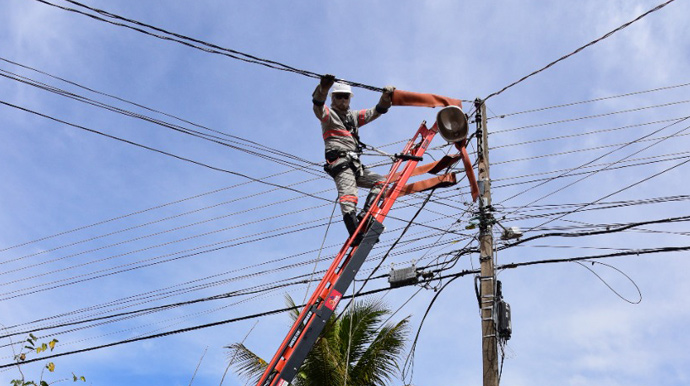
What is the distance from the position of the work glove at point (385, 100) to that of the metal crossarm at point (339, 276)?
519mm

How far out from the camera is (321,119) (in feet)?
30.0

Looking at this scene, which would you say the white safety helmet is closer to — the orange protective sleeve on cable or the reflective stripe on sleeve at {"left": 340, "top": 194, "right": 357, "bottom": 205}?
the orange protective sleeve on cable

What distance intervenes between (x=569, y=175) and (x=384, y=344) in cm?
422

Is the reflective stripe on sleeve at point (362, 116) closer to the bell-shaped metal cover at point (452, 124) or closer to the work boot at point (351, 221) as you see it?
the bell-shaped metal cover at point (452, 124)

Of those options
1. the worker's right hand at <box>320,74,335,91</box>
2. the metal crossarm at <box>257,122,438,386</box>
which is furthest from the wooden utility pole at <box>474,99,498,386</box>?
the worker's right hand at <box>320,74,335,91</box>

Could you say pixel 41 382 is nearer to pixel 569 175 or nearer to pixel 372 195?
pixel 372 195

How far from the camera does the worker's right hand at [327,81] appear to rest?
826cm

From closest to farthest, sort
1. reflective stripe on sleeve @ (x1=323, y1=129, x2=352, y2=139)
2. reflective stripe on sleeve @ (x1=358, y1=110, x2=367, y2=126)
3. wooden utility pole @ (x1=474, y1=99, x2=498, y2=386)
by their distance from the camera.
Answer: reflective stripe on sleeve @ (x1=323, y1=129, x2=352, y2=139) < reflective stripe on sleeve @ (x1=358, y1=110, x2=367, y2=126) < wooden utility pole @ (x1=474, y1=99, x2=498, y2=386)

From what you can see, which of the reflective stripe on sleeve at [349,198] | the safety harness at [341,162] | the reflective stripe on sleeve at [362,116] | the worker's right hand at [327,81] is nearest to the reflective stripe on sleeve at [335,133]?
the safety harness at [341,162]

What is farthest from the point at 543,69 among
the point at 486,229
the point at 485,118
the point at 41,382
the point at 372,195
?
the point at 41,382

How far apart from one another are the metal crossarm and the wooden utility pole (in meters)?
1.79

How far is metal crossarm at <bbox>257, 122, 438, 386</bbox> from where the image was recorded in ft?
25.9

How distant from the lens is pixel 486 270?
1051 centimetres

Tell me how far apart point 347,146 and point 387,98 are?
737 millimetres
